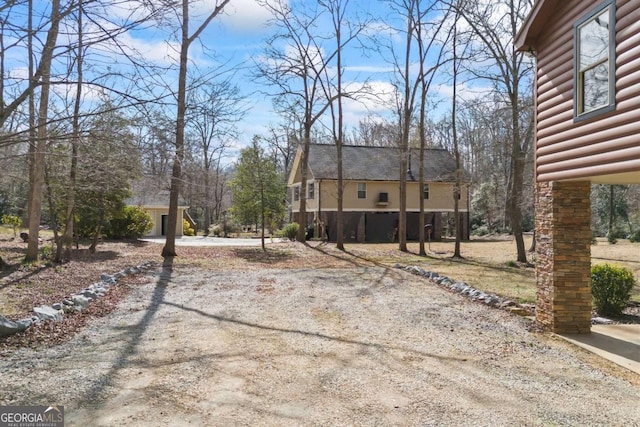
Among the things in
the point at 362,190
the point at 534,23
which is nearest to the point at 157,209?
the point at 362,190

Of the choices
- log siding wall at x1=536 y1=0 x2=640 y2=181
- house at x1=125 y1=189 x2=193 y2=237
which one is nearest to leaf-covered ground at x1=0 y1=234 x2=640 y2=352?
log siding wall at x1=536 y1=0 x2=640 y2=181

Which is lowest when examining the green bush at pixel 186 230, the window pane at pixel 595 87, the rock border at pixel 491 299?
the rock border at pixel 491 299

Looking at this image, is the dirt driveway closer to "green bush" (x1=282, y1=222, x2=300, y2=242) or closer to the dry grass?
the dry grass

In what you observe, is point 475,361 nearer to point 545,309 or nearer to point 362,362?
point 362,362

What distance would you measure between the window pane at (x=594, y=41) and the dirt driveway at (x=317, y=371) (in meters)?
3.68

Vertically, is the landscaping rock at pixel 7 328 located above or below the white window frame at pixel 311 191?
below

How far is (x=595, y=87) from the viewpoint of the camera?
594 centimetres

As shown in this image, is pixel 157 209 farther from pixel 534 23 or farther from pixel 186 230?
pixel 534 23

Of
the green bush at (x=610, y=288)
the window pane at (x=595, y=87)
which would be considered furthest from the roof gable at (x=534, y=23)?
the green bush at (x=610, y=288)

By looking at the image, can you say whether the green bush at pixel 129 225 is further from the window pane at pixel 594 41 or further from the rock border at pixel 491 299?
the window pane at pixel 594 41

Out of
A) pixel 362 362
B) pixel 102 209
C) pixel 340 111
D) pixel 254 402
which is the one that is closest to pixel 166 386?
pixel 254 402

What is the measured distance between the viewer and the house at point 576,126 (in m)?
5.34

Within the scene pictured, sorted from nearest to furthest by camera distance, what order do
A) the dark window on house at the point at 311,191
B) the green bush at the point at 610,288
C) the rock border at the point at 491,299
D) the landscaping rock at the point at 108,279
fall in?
the rock border at the point at 491,299
the green bush at the point at 610,288
the landscaping rock at the point at 108,279
the dark window on house at the point at 311,191

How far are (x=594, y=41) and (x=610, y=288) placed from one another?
4541mm
